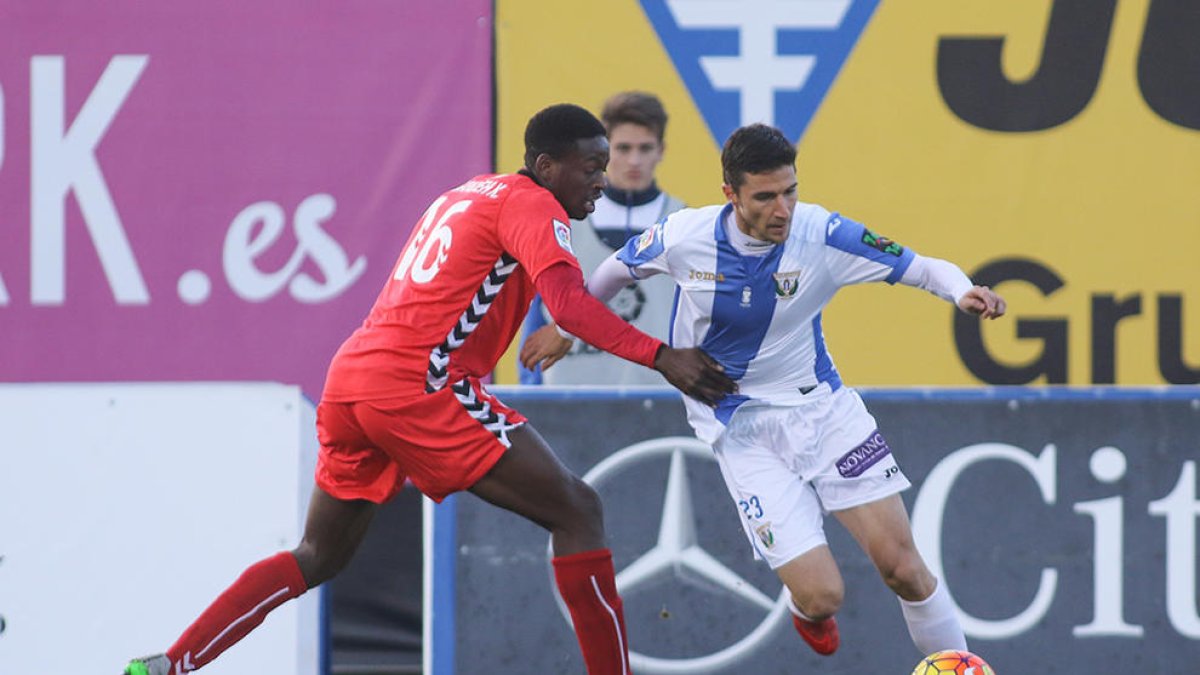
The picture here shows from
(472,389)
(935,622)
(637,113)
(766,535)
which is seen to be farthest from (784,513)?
(637,113)

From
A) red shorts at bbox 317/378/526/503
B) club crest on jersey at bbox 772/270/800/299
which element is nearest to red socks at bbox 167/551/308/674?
red shorts at bbox 317/378/526/503

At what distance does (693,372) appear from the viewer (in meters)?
4.77

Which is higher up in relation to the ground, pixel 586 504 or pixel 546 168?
pixel 546 168

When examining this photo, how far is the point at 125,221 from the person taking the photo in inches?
293

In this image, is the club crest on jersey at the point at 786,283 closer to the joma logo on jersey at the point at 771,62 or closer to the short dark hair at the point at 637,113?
the short dark hair at the point at 637,113

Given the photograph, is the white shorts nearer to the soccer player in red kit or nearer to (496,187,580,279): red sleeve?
the soccer player in red kit

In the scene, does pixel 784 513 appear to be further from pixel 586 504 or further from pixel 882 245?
pixel 882 245

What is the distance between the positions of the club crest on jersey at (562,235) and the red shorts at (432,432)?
1.62 ft

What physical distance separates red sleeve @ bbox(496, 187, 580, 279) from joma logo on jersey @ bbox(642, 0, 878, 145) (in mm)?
2761

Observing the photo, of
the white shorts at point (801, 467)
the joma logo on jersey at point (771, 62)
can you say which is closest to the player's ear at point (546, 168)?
the white shorts at point (801, 467)

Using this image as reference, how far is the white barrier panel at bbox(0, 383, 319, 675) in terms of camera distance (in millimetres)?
5551

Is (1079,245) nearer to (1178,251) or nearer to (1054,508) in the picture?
(1178,251)

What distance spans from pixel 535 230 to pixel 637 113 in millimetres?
1743

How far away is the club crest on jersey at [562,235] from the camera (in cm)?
466
